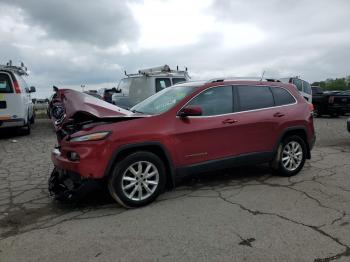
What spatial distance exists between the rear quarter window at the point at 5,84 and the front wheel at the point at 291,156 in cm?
863

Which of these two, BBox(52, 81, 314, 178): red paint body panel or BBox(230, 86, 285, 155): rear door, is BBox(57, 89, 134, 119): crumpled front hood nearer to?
BBox(52, 81, 314, 178): red paint body panel

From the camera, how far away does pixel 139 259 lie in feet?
11.1

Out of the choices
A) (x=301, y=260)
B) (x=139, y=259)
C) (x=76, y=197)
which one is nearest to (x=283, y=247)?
(x=301, y=260)

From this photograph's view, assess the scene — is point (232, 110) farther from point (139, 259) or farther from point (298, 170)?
point (139, 259)

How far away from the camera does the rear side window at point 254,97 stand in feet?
19.0

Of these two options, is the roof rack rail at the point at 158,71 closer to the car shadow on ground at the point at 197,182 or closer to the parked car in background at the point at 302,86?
the parked car in background at the point at 302,86

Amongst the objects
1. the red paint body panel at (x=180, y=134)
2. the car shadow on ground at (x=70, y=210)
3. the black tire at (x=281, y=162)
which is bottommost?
the car shadow on ground at (x=70, y=210)

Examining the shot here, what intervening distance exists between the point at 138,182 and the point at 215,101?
5.72ft

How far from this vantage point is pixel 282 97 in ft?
20.8

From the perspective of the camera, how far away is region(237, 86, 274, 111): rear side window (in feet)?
19.0

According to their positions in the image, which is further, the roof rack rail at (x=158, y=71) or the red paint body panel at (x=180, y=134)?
the roof rack rail at (x=158, y=71)

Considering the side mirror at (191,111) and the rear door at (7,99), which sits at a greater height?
the rear door at (7,99)

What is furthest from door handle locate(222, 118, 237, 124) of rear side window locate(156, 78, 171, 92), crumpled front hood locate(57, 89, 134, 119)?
rear side window locate(156, 78, 171, 92)

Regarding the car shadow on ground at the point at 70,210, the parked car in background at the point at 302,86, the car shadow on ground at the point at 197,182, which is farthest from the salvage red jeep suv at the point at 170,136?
the parked car in background at the point at 302,86
